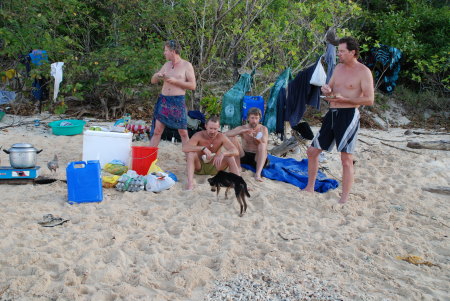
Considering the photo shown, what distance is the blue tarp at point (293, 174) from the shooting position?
17.7ft

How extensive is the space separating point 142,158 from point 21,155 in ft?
4.54

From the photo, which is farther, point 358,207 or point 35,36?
point 35,36

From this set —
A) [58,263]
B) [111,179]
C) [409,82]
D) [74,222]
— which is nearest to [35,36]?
[111,179]

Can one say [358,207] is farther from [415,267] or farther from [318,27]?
[318,27]

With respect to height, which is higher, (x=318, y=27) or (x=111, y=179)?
(x=318, y=27)

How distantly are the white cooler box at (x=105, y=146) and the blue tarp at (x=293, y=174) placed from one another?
5.37ft

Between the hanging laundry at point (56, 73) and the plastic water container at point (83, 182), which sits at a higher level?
the hanging laundry at point (56, 73)

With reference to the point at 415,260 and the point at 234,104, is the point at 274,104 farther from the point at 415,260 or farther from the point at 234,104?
the point at 415,260

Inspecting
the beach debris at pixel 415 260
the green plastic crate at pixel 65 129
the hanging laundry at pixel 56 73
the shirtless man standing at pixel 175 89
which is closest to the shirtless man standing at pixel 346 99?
the beach debris at pixel 415 260

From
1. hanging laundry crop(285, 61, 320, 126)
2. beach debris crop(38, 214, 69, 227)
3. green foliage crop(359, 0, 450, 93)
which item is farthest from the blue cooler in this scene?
green foliage crop(359, 0, 450, 93)

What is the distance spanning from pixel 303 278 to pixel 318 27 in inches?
220

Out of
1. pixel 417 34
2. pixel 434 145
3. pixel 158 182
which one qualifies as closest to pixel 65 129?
pixel 158 182

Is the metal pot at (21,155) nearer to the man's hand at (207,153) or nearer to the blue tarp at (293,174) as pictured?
the man's hand at (207,153)

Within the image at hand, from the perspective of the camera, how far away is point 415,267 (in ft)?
11.2
